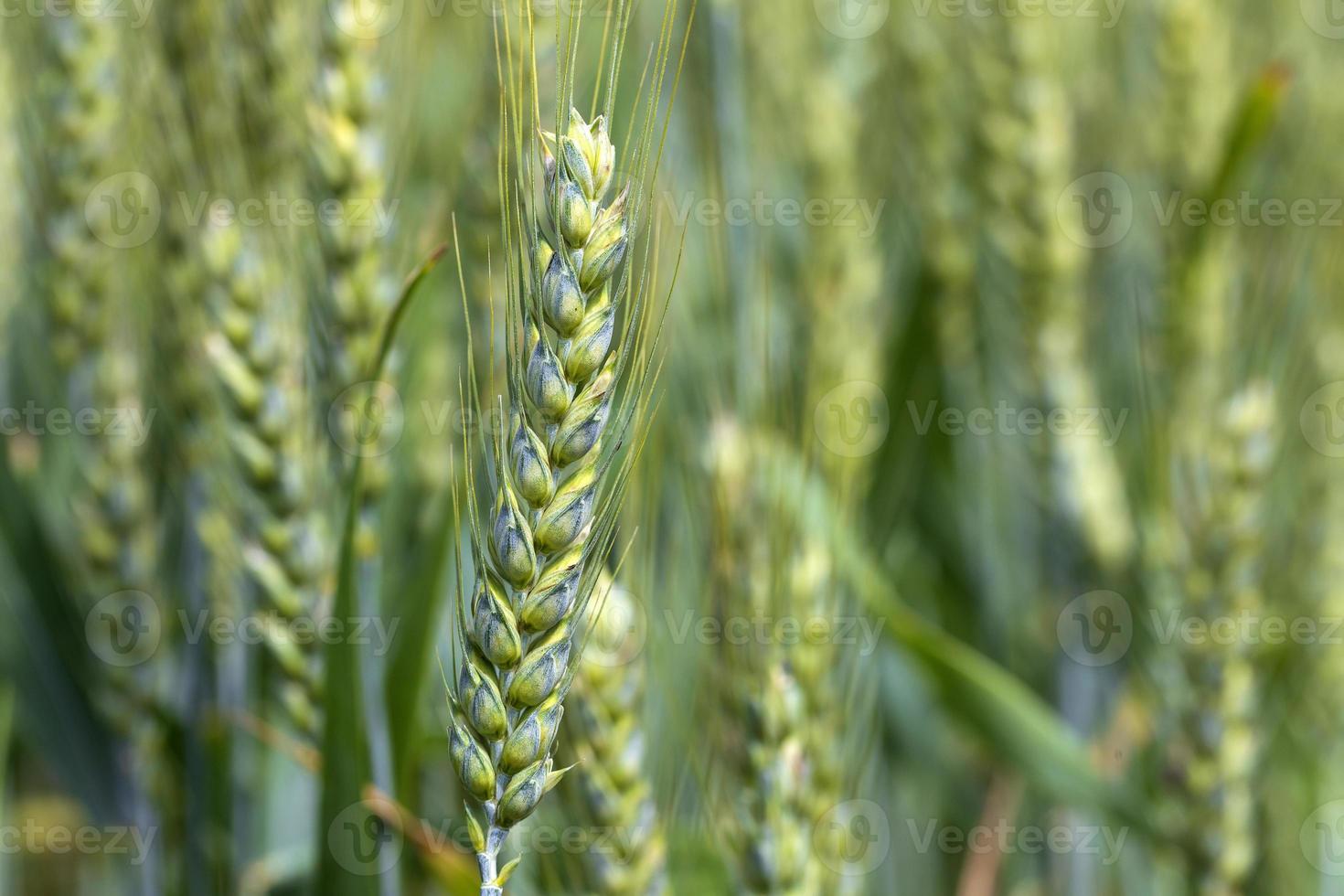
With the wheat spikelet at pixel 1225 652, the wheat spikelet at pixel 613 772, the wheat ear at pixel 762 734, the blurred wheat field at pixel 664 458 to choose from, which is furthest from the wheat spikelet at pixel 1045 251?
the wheat spikelet at pixel 613 772

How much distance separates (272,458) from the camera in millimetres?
1056

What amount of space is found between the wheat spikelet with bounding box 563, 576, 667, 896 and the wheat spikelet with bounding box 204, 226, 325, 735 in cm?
25

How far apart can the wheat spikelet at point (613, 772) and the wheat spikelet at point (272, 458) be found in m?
0.25

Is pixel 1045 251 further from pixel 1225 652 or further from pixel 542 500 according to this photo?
pixel 542 500

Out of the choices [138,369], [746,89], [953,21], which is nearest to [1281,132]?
[953,21]

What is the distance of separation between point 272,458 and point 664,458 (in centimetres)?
54

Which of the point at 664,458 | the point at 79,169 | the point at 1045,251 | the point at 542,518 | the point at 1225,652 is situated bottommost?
the point at 1225,652

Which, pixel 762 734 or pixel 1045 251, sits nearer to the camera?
pixel 762 734

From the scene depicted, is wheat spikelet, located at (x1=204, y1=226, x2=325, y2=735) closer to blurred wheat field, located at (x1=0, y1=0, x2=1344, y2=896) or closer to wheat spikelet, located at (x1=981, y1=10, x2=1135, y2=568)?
blurred wheat field, located at (x1=0, y1=0, x2=1344, y2=896)

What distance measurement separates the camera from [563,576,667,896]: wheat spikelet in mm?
913

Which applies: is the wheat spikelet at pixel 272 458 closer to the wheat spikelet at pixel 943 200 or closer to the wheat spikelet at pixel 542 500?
the wheat spikelet at pixel 542 500

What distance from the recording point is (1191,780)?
1.29 meters

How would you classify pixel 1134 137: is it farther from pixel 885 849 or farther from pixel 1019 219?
pixel 885 849

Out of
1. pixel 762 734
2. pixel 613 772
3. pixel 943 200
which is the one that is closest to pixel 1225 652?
pixel 762 734
